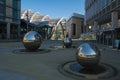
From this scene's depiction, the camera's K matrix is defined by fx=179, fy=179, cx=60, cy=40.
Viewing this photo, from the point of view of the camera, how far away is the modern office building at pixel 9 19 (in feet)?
155

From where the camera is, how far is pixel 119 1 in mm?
26844

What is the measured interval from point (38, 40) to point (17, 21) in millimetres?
39669

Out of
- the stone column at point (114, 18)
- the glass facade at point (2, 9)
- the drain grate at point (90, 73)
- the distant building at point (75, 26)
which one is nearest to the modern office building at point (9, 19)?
the glass facade at point (2, 9)

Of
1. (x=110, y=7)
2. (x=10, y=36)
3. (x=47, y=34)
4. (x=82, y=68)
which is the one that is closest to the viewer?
(x=82, y=68)

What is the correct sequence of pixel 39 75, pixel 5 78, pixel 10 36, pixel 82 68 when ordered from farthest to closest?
pixel 10 36 → pixel 82 68 → pixel 39 75 → pixel 5 78

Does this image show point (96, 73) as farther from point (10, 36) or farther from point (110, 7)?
point (10, 36)

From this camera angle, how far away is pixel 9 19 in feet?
163

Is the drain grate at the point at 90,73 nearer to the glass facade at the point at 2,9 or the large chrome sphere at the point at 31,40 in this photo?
the large chrome sphere at the point at 31,40

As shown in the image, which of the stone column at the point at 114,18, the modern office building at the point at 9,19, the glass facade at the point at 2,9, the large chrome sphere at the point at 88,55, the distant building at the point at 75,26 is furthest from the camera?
the distant building at the point at 75,26

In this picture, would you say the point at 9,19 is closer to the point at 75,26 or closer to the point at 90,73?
the point at 75,26

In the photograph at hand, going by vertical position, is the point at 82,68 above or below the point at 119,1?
below

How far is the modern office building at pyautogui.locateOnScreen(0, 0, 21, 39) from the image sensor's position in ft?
155

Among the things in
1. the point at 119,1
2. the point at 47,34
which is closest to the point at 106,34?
the point at 119,1

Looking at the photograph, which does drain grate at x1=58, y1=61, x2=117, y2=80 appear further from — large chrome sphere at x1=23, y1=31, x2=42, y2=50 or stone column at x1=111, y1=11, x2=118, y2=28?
stone column at x1=111, y1=11, x2=118, y2=28
